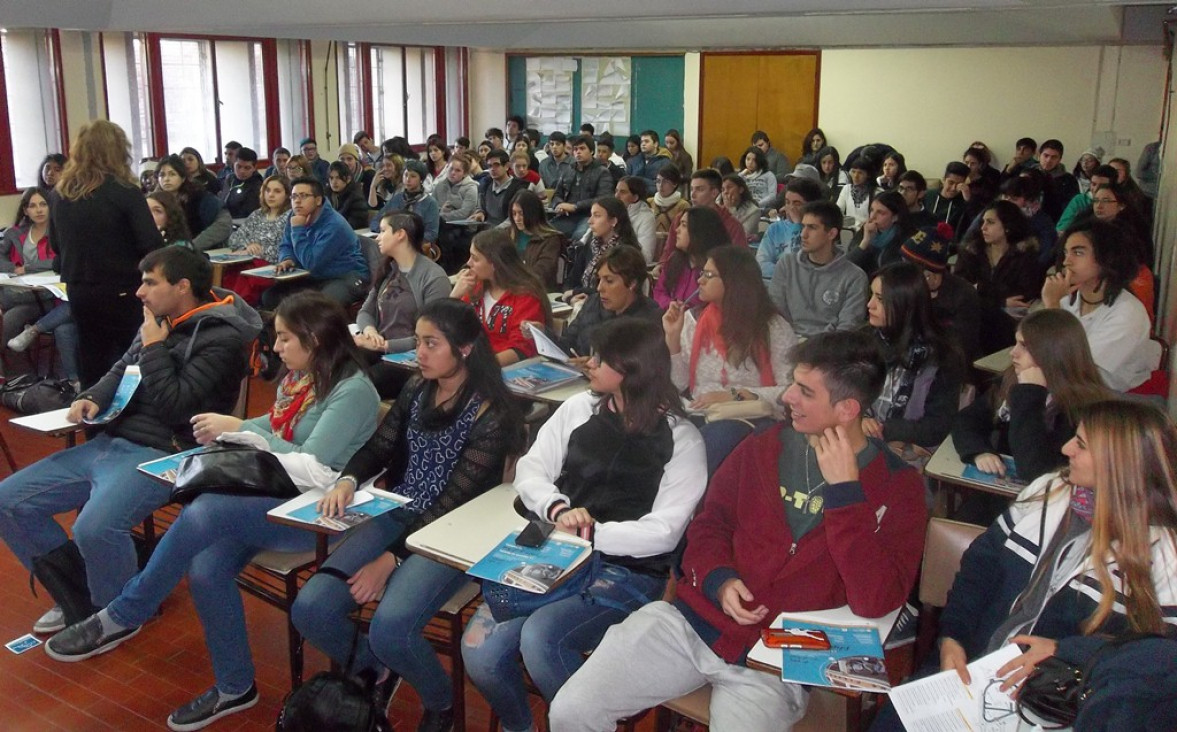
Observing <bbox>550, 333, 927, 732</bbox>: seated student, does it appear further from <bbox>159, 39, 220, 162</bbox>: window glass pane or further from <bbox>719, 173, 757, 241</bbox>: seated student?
<bbox>159, 39, 220, 162</bbox>: window glass pane

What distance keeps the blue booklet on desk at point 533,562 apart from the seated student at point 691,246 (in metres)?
2.85

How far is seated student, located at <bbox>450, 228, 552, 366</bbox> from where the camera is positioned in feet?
14.6

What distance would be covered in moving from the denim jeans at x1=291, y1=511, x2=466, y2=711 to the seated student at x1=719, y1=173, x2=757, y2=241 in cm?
523

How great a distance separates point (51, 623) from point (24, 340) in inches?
Answer: 126

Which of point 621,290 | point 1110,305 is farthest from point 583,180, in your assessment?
point 1110,305

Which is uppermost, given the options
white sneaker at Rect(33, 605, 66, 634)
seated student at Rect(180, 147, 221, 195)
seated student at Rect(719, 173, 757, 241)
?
seated student at Rect(180, 147, 221, 195)

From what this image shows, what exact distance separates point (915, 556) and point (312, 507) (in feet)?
5.29

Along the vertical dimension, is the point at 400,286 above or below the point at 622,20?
below

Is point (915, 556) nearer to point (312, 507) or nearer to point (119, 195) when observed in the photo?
point (312, 507)

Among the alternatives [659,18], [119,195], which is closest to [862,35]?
[659,18]

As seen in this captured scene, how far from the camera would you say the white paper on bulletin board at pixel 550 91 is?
14.9 meters

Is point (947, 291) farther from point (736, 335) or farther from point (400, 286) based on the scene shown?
point (400, 286)

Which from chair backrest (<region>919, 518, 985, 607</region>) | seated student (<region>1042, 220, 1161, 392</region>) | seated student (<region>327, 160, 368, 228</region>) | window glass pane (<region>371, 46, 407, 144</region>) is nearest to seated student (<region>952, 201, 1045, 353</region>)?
seated student (<region>1042, 220, 1161, 392</region>)

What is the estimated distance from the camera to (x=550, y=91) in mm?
15055
